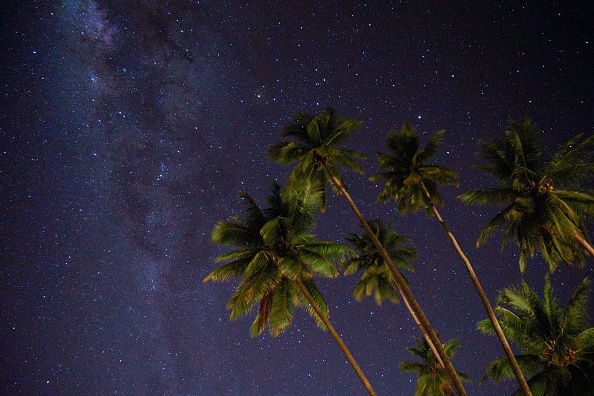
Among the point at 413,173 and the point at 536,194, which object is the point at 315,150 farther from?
the point at 536,194

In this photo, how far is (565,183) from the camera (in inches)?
598

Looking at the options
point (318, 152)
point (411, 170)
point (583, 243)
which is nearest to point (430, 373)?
point (583, 243)

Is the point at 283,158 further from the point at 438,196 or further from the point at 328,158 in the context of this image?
the point at 438,196

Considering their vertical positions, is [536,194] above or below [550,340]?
above

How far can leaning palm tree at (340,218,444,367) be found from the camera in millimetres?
22047

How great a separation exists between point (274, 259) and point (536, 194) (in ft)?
43.1

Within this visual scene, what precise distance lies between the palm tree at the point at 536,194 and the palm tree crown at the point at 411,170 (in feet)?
6.55

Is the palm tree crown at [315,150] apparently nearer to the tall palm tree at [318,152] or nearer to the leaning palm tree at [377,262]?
the tall palm tree at [318,152]

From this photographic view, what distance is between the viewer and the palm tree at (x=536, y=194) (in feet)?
47.2

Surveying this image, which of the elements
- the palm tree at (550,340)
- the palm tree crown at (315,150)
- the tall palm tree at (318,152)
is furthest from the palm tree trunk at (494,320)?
the palm tree crown at (315,150)

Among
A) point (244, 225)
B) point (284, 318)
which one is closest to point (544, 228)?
point (284, 318)

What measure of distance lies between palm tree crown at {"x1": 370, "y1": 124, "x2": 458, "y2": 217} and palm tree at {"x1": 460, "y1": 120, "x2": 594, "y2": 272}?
2.00 meters

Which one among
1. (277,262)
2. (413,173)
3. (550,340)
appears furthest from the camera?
(413,173)

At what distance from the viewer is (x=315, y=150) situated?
54.7ft
